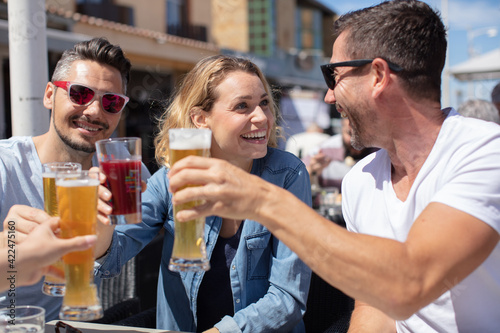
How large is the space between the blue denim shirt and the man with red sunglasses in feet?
1.48

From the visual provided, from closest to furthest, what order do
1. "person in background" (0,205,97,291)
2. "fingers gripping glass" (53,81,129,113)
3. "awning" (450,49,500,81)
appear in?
"person in background" (0,205,97,291)
"fingers gripping glass" (53,81,129,113)
"awning" (450,49,500,81)

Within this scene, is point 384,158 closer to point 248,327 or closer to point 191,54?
point 248,327

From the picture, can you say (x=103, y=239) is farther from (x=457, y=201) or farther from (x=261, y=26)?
(x=261, y=26)

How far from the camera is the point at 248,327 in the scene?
1.84 metres

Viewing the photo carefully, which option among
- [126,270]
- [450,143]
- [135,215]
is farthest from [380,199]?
[126,270]

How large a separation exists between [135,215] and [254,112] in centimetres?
102

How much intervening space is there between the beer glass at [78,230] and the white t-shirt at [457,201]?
1016mm

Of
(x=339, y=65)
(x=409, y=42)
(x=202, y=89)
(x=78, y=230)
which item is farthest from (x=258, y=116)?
(x=78, y=230)

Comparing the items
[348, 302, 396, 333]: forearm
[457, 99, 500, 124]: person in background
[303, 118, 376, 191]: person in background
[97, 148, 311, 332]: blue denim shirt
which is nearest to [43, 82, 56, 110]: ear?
[97, 148, 311, 332]: blue denim shirt

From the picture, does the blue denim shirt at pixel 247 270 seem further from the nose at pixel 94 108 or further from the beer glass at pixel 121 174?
the beer glass at pixel 121 174

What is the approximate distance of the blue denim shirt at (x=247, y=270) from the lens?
1.91 metres

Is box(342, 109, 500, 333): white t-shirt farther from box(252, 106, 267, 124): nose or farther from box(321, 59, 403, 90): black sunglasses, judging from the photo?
box(252, 106, 267, 124): nose

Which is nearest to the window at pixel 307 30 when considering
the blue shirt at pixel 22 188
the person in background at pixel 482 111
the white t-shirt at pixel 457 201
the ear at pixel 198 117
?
the person in background at pixel 482 111

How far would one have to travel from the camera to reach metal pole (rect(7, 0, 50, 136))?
2.44m
